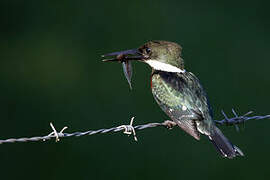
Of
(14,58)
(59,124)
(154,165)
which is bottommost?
(154,165)

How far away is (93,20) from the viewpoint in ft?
36.9

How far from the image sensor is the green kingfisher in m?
5.91

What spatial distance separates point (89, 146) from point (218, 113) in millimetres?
2255

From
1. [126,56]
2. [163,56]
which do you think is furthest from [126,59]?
[163,56]

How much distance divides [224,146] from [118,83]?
478cm

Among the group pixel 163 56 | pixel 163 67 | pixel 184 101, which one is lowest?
pixel 184 101

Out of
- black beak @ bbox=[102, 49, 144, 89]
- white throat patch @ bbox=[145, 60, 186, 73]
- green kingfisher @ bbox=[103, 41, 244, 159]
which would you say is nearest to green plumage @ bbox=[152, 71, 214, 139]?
green kingfisher @ bbox=[103, 41, 244, 159]

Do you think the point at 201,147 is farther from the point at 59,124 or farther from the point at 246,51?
the point at 246,51

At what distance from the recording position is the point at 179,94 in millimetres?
6129

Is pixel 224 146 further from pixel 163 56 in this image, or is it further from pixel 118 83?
pixel 118 83

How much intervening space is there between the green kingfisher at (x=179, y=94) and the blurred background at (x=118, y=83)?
7.65 ft

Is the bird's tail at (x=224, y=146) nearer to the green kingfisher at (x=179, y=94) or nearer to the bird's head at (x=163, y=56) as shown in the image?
the green kingfisher at (x=179, y=94)

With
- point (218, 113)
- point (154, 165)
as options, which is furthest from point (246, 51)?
point (154, 165)

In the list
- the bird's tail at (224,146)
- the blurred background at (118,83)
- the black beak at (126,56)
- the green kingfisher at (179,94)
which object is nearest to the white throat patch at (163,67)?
the green kingfisher at (179,94)
